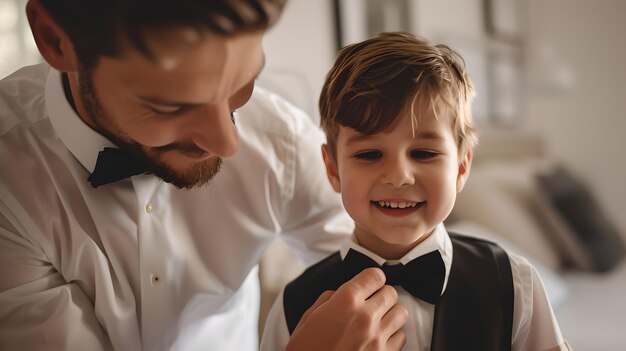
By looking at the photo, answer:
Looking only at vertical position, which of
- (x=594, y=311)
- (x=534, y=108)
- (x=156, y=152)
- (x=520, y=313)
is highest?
(x=156, y=152)

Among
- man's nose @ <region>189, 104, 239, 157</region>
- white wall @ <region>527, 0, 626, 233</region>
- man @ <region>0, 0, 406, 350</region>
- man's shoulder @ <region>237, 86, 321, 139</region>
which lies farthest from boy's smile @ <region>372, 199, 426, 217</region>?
white wall @ <region>527, 0, 626, 233</region>

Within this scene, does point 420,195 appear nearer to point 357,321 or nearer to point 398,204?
point 398,204

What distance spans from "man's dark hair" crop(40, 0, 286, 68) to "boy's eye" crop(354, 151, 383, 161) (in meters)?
0.28

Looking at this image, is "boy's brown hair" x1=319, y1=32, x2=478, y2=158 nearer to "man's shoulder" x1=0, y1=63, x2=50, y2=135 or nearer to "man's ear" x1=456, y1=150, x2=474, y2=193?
"man's ear" x1=456, y1=150, x2=474, y2=193

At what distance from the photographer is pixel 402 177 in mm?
847

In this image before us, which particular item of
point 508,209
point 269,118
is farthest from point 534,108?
point 269,118

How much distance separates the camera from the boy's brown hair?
2.88 ft

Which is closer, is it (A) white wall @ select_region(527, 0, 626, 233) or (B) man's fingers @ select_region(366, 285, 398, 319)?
(B) man's fingers @ select_region(366, 285, 398, 319)

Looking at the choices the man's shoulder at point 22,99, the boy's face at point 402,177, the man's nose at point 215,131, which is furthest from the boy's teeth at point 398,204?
the man's shoulder at point 22,99

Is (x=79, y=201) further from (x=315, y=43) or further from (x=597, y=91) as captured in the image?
(x=597, y=91)

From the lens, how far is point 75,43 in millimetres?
723

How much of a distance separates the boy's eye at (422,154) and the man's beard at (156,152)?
304 mm

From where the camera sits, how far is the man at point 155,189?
0.69m

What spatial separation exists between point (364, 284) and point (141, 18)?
49 cm
